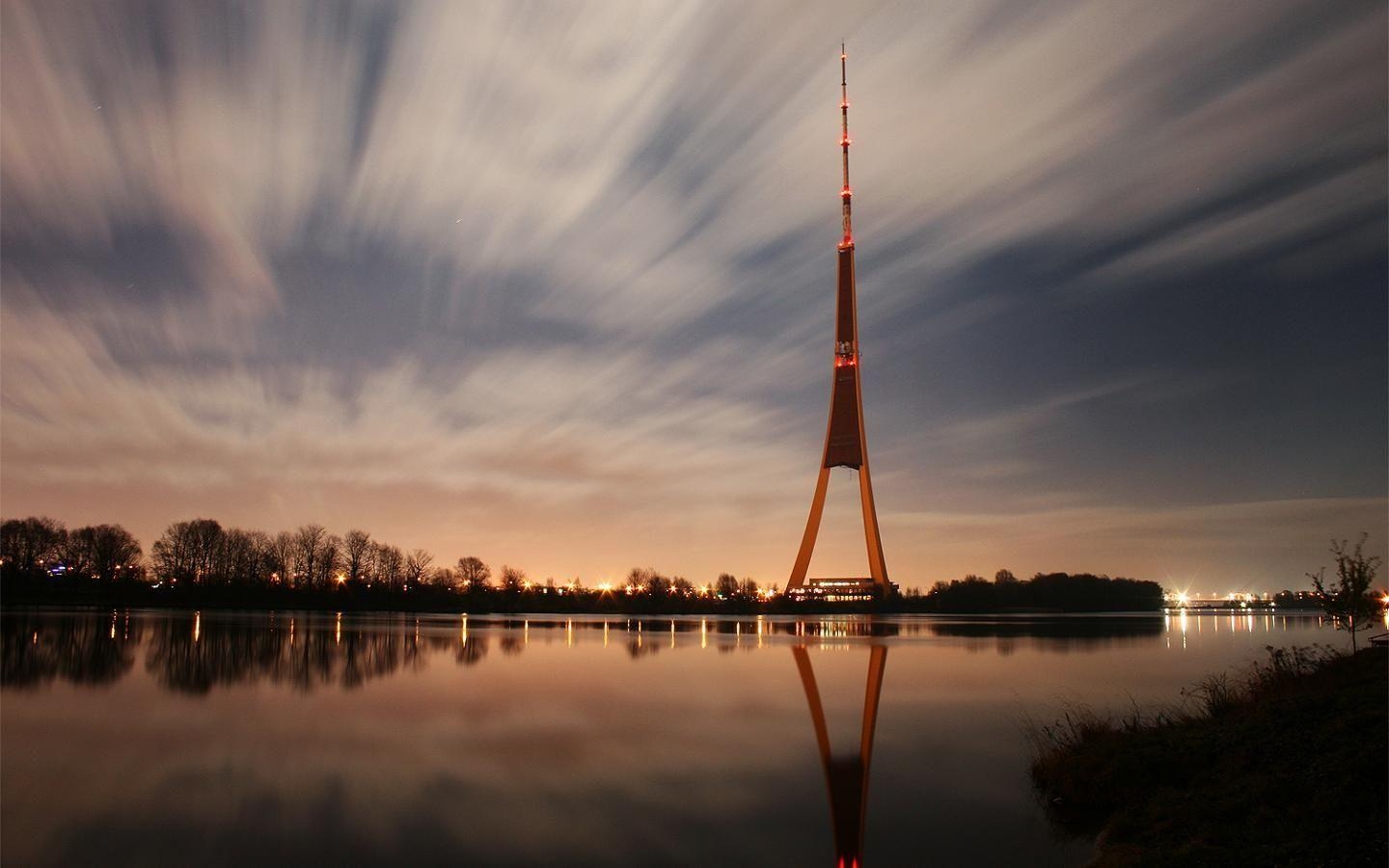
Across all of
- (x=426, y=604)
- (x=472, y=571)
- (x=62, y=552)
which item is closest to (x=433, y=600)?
(x=426, y=604)

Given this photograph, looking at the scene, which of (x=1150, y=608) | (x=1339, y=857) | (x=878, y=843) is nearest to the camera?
(x=1339, y=857)

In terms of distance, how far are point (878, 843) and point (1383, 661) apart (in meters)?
7.87

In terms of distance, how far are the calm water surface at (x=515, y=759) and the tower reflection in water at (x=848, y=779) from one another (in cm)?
8

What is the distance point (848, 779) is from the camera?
1263 cm

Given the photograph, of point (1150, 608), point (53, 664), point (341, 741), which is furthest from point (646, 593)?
point (341, 741)

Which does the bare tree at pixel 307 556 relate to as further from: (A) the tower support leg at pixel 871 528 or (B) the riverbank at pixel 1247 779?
(B) the riverbank at pixel 1247 779

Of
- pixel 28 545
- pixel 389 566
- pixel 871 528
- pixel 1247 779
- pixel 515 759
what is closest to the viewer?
pixel 1247 779

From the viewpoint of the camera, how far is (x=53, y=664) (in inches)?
974

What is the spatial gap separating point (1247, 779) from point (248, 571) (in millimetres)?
108859

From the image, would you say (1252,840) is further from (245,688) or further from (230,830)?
(245,688)

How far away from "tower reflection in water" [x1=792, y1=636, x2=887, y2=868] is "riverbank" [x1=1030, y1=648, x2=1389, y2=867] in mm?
2249

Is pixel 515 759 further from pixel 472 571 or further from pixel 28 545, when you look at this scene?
pixel 472 571

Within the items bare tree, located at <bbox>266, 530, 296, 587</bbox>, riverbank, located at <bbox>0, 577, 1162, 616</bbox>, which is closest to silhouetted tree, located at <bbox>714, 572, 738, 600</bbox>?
riverbank, located at <bbox>0, 577, 1162, 616</bbox>

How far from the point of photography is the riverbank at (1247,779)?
7152 millimetres
